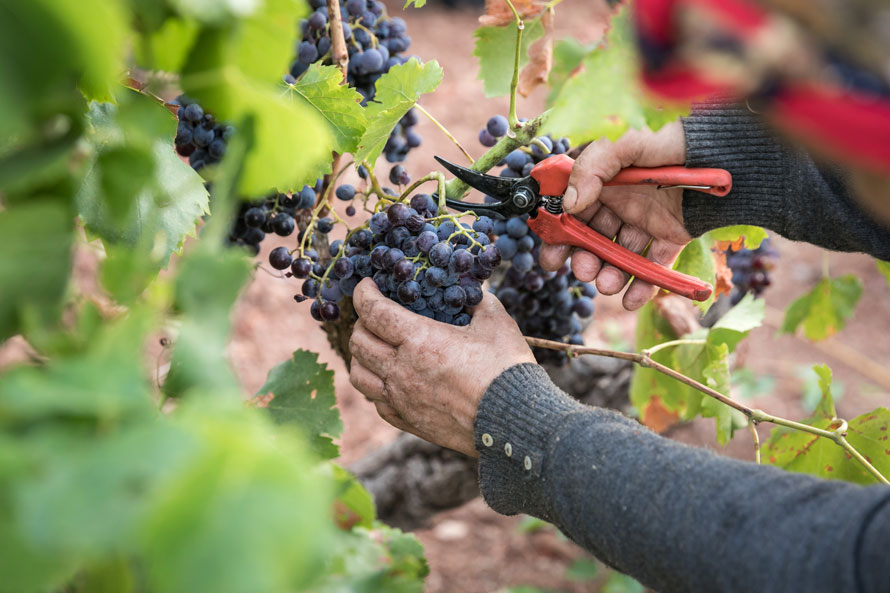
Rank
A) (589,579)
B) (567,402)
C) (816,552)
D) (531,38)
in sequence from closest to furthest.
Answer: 1. (816,552)
2. (567,402)
3. (531,38)
4. (589,579)

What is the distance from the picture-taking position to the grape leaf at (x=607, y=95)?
0.72m

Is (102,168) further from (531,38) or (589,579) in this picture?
(589,579)

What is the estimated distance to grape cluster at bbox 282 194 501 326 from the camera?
1.05 meters

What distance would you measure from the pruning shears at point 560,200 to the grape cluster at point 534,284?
0.04 m

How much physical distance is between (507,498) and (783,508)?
1.34ft

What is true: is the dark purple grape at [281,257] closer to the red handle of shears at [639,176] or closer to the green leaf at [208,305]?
the red handle of shears at [639,176]

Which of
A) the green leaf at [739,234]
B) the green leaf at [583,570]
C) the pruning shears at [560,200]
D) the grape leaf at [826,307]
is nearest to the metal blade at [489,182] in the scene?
the pruning shears at [560,200]

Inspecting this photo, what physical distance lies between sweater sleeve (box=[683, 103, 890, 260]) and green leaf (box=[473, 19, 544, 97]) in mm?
342

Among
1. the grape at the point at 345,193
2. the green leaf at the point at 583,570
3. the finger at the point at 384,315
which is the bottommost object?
the green leaf at the point at 583,570

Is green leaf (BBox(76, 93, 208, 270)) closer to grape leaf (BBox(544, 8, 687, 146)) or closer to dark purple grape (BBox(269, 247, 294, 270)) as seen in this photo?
dark purple grape (BBox(269, 247, 294, 270))

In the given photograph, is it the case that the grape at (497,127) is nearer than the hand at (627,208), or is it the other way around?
the hand at (627,208)

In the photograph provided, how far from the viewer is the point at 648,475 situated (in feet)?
2.85

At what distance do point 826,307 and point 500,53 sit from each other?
1211mm

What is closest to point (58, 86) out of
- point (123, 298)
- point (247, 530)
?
point (123, 298)
